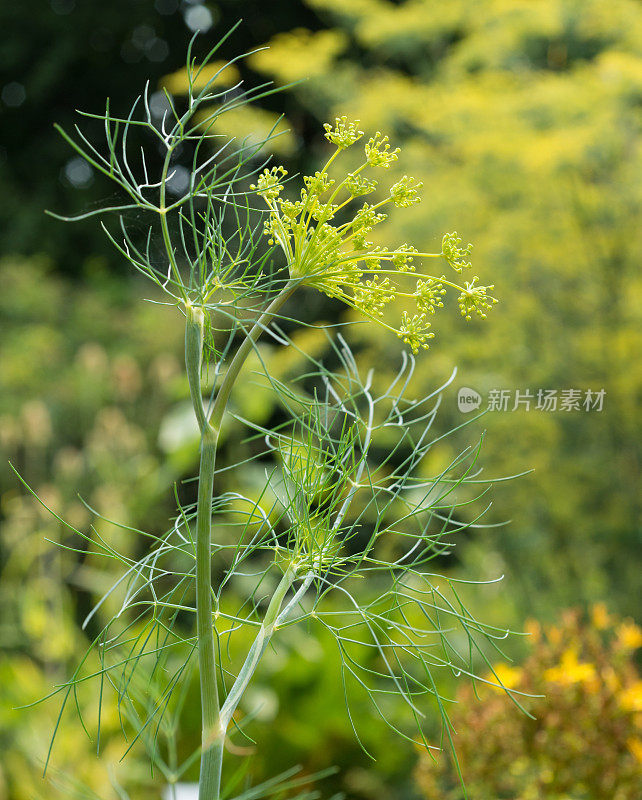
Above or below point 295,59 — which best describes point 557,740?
below

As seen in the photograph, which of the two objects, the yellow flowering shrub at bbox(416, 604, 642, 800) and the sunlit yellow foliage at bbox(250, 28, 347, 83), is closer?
the yellow flowering shrub at bbox(416, 604, 642, 800)

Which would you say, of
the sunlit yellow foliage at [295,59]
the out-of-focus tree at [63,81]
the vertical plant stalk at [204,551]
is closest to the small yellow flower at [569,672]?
the vertical plant stalk at [204,551]

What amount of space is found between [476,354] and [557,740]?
1.03 meters

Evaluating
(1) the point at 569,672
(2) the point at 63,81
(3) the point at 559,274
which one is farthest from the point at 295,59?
(1) the point at 569,672

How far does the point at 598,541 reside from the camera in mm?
1731

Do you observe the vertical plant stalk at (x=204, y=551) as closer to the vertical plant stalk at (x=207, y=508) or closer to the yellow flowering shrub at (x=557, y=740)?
the vertical plant stalk at (x=207, y=508)

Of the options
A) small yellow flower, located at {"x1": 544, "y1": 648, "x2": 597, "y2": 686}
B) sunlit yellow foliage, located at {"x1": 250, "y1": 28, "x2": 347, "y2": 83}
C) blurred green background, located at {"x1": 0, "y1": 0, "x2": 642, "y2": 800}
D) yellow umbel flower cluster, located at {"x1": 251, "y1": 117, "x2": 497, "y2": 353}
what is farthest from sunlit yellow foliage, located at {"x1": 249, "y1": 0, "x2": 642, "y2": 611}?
yellow umbel flower cluster, located at {"x1": 251, "y1": 117, "x2": 497, "y2": 353}

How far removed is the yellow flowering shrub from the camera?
75cm

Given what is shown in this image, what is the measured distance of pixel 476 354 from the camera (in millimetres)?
1691

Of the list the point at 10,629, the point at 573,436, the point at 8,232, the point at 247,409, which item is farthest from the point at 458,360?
the point at 8,232

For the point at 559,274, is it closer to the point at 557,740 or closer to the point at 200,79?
the point at 200,79

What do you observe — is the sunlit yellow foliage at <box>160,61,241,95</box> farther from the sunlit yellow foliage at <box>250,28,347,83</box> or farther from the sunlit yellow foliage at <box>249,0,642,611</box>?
the sunlit yellow foliage at <box>249,0,642,611</box>

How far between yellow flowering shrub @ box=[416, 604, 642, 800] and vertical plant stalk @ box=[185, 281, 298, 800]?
510mm

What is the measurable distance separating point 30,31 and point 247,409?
83.8 inches
